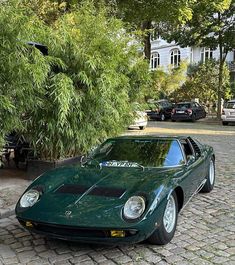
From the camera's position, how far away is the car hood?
3.86 metres

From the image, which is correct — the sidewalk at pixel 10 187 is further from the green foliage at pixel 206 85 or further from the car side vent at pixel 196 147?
the green foliage at pixel 206 85

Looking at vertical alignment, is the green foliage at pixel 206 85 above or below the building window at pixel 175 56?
below

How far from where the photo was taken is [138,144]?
558cm

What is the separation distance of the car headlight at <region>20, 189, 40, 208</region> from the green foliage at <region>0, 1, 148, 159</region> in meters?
1.20

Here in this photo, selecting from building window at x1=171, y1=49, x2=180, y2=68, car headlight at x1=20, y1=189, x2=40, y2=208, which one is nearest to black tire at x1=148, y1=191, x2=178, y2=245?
car headlight at x1=20, y1=189, x2=40, y2=208

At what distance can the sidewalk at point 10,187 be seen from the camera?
5.63m

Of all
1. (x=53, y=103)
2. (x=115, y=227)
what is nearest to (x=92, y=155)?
(x=53, y=103)

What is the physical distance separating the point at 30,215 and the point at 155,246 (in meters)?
1.41

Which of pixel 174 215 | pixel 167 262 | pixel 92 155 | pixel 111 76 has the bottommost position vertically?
pixel 167 262

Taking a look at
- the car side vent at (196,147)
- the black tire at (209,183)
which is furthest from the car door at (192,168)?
the black tire at (209,183)

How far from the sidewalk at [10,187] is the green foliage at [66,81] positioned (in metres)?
0.74

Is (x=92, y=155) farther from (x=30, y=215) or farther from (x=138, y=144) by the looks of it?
(x=30, y=215)

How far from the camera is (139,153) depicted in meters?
5.32

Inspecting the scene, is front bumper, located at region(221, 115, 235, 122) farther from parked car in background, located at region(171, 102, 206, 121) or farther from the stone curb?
the stone curb
